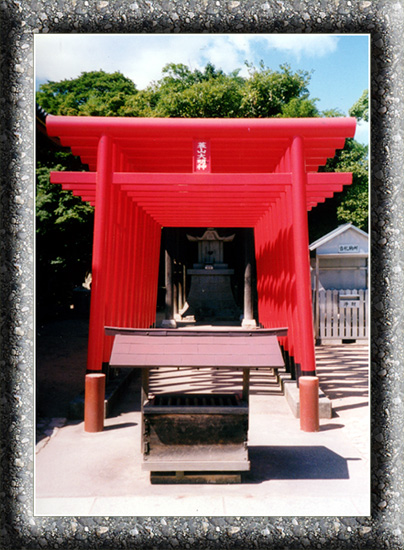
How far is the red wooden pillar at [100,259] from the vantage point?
587 cm

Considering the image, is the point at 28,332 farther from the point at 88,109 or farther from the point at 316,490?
the point at 88,109

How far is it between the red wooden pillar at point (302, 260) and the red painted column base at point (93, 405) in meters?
2.46

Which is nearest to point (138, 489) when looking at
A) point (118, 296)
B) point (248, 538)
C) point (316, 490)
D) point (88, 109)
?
point (248, 538)

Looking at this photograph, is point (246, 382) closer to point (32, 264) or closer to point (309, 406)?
point (309, 406)

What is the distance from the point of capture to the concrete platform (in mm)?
4020

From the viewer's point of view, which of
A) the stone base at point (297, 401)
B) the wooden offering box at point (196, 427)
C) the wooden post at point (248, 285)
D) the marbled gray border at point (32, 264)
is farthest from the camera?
the wooden post at point (248, 285)

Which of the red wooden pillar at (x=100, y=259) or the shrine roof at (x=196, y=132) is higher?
the shrine roof at (x=196, y=132)

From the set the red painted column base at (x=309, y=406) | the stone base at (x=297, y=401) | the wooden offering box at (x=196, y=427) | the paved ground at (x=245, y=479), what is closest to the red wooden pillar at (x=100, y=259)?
the paved ground at (x=245, y=479)

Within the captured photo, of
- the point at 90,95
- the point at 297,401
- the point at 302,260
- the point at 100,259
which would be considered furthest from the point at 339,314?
the point at 90,95

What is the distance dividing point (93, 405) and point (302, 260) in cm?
305

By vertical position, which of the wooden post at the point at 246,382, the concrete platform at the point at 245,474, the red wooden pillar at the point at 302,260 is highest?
the red wooden pillar at the point at 302,260

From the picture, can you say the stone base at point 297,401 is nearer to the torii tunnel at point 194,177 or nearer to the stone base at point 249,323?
the torii tunnel at point 194,177

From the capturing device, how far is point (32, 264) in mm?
3883

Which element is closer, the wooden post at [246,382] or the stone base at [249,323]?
the wooden post at [246,382]
